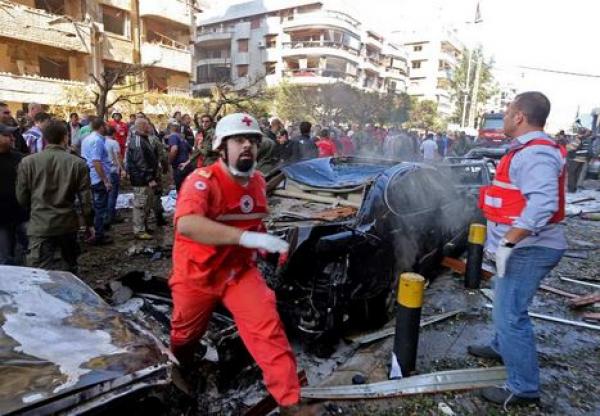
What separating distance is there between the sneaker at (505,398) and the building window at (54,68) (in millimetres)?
22089

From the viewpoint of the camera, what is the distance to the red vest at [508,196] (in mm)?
2623

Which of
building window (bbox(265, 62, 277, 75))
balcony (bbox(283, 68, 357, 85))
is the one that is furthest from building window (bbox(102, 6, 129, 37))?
building window (bbox(265, 62, 277, 75))

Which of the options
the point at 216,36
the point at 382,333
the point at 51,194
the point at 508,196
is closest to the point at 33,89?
the point at 51,194

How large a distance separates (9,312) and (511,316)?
282 cm

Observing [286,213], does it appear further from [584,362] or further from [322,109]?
[322,109]

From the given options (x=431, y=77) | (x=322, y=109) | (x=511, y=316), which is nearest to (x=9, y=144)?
(x=511, y=316)

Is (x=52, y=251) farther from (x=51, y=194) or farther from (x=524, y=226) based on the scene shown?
(x=524, y=226)

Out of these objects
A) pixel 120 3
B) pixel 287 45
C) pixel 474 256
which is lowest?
pixel 474 256

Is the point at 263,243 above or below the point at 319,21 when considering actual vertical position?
below

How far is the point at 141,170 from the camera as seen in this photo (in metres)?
6.68

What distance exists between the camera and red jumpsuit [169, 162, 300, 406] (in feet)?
7.49

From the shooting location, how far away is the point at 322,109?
27000 mm

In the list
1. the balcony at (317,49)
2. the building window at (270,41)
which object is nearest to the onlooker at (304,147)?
the balcony at (317,49)

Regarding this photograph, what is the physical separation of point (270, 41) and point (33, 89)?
29.4 metres
